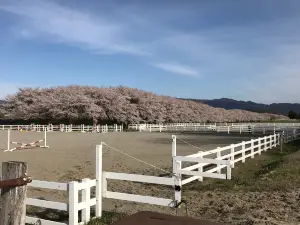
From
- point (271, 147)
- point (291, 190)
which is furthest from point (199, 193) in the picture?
point (271, 147)

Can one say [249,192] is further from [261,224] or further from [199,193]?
[261,224]

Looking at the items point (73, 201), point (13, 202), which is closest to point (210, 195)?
point (73, 201)

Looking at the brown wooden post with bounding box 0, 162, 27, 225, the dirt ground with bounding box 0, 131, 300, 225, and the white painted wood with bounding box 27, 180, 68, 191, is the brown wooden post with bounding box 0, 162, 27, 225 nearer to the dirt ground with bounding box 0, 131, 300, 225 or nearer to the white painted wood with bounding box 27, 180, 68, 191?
the white painted wood with bounding box 27, 180, 68, 191

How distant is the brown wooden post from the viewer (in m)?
3.56

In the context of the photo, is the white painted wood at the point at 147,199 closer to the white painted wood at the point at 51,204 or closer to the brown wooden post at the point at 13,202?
the white painted wood at the point at 51,204

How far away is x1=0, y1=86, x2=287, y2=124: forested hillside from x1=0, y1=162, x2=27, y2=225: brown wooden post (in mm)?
64014

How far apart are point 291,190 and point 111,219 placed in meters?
5.35

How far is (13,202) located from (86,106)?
64923 millimetres

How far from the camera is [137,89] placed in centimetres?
9069

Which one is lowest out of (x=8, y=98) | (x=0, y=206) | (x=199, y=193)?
(x=199, y=193)

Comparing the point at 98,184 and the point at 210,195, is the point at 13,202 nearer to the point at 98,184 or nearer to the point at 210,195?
the point at 98,184

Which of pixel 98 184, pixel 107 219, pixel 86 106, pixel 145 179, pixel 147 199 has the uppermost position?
pixel 86 106

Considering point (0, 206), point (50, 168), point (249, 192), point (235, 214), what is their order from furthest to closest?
point (50, 168)
point (249, 192)
point (235, 214)
point (0, 206)

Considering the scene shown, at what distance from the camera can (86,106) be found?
6775 centimetres
